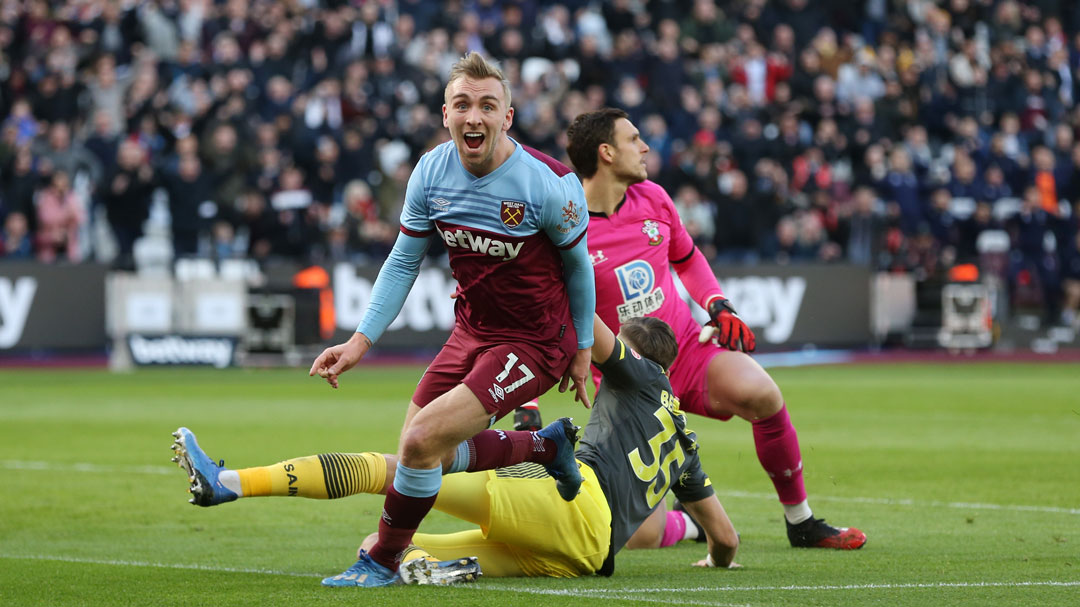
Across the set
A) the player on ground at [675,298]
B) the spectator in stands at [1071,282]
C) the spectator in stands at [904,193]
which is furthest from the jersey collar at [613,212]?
the spectator in stands at [1071,282]

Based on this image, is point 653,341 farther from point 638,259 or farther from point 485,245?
point 638,259

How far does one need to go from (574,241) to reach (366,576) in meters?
1.60

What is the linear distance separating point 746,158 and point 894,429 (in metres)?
12.2

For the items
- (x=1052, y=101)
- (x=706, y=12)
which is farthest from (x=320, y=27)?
(x=1052, y=101)

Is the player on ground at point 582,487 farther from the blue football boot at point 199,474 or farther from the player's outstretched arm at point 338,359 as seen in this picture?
the player's outstretched arm at point 338,359

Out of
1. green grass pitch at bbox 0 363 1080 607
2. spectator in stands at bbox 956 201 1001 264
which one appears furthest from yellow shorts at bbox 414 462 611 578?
spectator in stands at bbox 956 201 1001 264

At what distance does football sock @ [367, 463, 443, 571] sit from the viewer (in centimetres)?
612

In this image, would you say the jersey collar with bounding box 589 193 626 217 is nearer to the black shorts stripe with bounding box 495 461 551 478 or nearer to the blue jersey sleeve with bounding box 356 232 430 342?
the blue jersey sleeve with bounding box 356 232 430 342

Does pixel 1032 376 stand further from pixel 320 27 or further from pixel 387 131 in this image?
pixel 320 27

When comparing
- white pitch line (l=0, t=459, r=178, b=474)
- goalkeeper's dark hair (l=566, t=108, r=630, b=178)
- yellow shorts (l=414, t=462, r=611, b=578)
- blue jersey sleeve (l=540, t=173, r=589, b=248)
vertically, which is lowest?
white pitch line (l=0, t=459, r=178, b=474)

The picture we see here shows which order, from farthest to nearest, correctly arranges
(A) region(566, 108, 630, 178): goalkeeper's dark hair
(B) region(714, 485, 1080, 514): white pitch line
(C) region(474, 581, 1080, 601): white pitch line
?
(B) region(714, 485, 1080, 514): white pitch line < (A) region(566, 108, 630, 178): goalkeeper's dark hair < (C) region(474, 581, 1080, 601): white pitch line

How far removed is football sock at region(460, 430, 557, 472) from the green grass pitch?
0.50 metres

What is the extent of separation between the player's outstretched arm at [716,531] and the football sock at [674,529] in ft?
3.57

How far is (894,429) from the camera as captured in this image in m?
14.2
